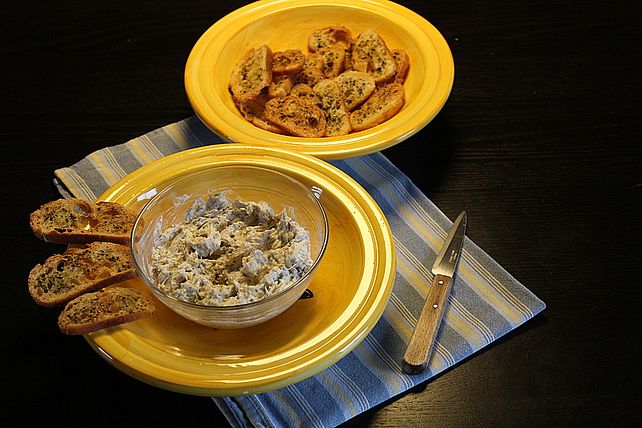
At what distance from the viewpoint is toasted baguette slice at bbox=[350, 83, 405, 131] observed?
1.93 metres

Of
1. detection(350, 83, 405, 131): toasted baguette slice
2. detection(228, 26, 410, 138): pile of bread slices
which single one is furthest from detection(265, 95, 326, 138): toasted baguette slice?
detection(350, 83, 405, 131): toasted baguette slice

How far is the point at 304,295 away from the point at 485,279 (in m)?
0.43

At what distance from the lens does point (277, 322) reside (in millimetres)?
1425

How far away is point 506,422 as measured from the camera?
4.45 ft

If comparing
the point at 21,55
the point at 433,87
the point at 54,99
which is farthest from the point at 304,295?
the point at 21,55

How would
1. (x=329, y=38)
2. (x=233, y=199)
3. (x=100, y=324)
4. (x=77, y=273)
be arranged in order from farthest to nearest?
(x=329, y=38) → (x=233, y=199) → (x=77, y=273) → (x=100, y=324)

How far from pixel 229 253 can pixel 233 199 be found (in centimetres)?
23

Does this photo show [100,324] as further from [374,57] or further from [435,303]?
[374,57]

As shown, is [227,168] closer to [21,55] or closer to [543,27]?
[21,55]

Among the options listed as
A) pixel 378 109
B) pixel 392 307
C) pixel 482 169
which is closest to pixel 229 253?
pixel 392 307

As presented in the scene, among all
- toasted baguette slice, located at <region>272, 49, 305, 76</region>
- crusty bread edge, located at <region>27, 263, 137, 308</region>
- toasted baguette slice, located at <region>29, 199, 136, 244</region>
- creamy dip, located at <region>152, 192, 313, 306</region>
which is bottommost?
toasted baguette slice, located at <region>272, 49, 305, 76</region>

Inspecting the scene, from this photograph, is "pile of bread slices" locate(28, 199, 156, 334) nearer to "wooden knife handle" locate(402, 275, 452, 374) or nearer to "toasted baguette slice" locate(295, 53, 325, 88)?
"wooden knife handle" locate(402, 275, 452, 374)

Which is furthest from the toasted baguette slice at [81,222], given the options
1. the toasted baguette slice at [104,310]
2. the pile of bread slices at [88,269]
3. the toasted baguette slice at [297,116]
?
the toasted baguette slice at [297,116]

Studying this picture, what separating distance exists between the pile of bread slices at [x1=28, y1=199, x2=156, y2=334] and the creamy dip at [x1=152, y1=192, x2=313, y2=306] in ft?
0.23
